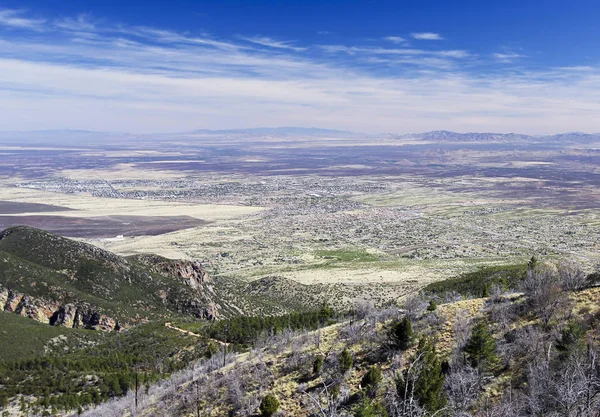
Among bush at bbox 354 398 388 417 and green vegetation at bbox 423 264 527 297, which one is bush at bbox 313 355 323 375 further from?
green vegetation at bbox 423 264 527 297

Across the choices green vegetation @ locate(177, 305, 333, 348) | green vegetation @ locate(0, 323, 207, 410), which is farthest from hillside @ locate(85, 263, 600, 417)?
green vegetation @ locate(177, 305, 333, 348)

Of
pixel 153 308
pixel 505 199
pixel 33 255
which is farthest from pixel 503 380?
pixel 505 199

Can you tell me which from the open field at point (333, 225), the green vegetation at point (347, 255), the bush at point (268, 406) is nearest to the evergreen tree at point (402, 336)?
the bush at point (268, 406)

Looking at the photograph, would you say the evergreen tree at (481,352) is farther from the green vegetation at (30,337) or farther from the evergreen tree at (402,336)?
the green vegetation at (30,337)

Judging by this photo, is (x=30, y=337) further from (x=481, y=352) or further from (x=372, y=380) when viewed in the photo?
(x=481, y=352)

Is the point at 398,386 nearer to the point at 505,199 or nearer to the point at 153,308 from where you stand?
the point at 153,308

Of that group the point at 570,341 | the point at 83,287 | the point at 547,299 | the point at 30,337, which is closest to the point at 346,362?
the point at 570,341
